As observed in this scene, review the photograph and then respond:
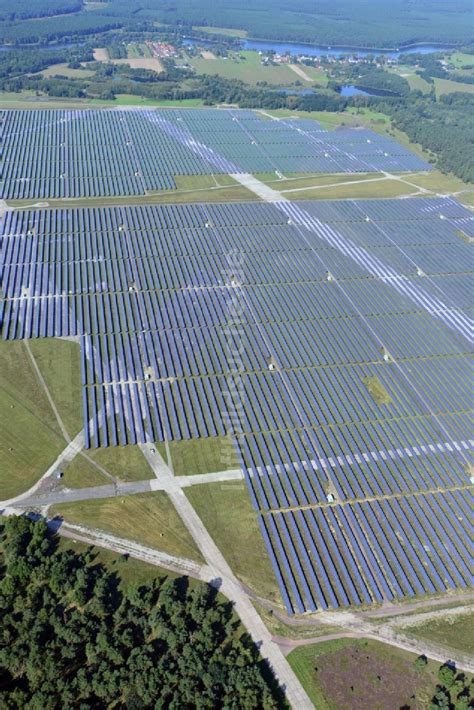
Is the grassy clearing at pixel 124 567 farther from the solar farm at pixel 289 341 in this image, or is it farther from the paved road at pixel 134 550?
the solar farm at pixel 289 341

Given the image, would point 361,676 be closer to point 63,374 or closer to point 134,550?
point 134,550

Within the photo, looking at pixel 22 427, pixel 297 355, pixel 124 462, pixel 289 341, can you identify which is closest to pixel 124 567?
pixel 124 462

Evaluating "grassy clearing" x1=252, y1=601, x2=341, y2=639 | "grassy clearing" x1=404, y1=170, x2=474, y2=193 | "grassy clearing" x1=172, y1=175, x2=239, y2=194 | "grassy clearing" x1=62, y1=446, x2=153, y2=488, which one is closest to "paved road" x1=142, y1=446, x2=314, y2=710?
"grassy clearing" x1=252, y1=601, x2=341, y2=639

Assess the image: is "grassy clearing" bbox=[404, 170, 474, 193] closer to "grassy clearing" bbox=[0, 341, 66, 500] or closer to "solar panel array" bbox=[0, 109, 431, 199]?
"solar panel array" bbox=[0, 109, 431, 199]

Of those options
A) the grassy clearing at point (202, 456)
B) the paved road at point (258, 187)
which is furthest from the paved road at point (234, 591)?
the paved road at point (258, 187)

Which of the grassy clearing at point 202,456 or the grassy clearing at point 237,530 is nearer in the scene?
the grassy clearing at point 237,530
